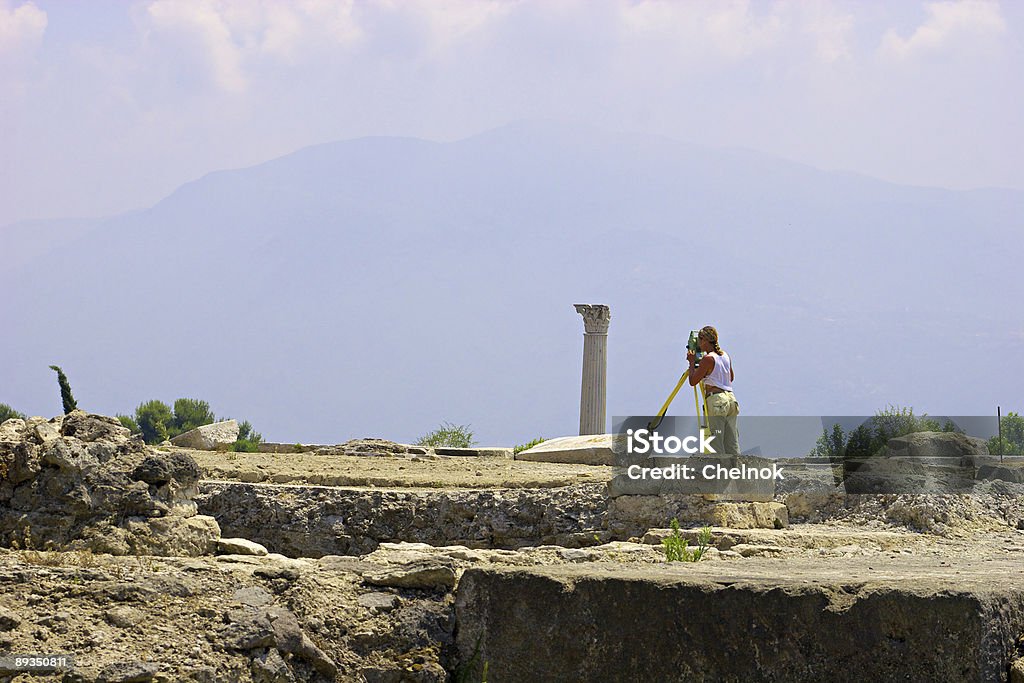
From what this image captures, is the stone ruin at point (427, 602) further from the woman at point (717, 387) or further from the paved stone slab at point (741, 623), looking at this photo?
the woman at point (717, 387)

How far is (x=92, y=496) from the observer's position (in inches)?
242

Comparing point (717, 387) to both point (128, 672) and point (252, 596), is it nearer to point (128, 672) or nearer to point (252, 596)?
point (252, 596)

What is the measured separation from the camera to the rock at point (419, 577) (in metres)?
5.16

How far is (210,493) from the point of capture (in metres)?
9.56

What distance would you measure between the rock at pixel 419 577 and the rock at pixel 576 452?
8074mm

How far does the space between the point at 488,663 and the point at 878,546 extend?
11.5 ft

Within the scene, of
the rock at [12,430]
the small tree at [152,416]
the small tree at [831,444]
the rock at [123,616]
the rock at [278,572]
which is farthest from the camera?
the small tree at [152,416]

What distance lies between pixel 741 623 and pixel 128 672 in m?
2.37

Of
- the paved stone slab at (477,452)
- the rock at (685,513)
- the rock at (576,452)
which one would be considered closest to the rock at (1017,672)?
the rock at (685,513)

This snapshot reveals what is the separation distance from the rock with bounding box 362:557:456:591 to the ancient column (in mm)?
16346

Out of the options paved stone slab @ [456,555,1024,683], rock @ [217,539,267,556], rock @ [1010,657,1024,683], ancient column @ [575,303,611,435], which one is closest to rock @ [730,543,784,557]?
paved stone slab @ [456,555,1024,683]

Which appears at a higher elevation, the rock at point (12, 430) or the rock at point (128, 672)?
the rock at point (12, 430)

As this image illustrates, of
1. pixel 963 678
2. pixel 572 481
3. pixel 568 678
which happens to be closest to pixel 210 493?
pixel 572 481

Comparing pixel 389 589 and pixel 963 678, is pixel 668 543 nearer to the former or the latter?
pixel 389 589
